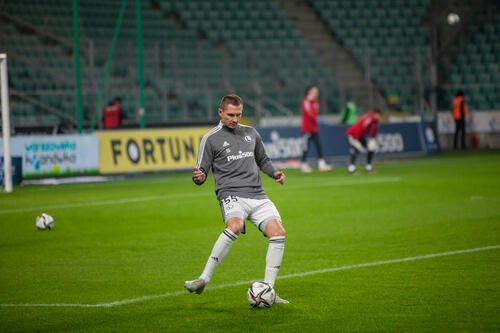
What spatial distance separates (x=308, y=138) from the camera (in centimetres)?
2311

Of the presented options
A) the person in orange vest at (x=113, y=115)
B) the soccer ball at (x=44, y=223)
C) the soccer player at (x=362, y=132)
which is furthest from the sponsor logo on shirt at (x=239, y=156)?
the person in orange vest at (x=113, y=115)

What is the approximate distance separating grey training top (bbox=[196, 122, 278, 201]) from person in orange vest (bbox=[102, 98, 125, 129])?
19.1m

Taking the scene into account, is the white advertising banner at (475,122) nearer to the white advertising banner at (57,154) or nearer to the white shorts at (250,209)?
the white advertising banner at (57,154)

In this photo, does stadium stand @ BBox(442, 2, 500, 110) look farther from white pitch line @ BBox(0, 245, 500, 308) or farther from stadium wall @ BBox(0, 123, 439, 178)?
white pitch line @ BBox(0, 245, 500, 308)

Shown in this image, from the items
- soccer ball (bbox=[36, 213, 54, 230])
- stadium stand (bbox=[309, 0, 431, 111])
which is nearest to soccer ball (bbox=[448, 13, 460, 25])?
stadium stand (bbox=[309, 0, 431, 111])

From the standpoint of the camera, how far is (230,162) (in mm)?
7738

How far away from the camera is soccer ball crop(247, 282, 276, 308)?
7270 millimetres

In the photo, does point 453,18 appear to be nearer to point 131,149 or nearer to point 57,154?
point 131,149

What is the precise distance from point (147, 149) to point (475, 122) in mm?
16006

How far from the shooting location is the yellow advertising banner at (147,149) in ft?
72.2

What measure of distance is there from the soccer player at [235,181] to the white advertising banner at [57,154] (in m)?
13.1

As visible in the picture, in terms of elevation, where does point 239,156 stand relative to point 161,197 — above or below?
above

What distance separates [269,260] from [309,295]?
68cm

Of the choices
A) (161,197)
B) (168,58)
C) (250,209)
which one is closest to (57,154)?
(161,197)
